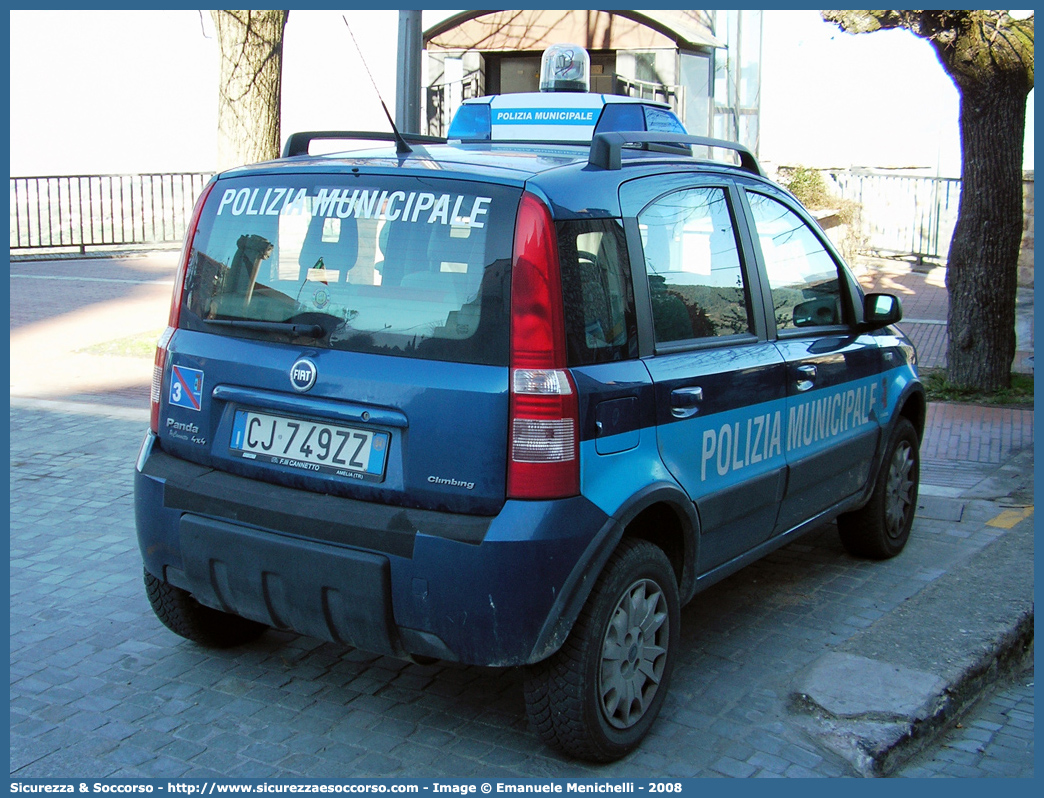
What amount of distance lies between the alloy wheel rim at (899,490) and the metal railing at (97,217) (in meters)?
14.9

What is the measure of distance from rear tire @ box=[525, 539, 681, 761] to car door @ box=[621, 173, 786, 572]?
335mm

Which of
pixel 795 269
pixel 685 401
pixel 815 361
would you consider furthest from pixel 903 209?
pixel 685 401

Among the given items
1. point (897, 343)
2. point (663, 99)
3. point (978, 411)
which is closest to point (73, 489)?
point (897, 343)

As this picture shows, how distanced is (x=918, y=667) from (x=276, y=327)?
2.56 metres

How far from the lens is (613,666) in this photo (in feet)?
10.9

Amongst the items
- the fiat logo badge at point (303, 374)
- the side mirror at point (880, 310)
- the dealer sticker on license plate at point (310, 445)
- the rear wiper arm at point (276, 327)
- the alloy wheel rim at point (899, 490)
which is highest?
the side mirror at point (880, 310)

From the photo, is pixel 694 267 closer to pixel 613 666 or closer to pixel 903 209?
pixel 613 666

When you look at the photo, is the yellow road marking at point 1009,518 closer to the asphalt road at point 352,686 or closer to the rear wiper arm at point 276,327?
the asphalt road at point 352,686

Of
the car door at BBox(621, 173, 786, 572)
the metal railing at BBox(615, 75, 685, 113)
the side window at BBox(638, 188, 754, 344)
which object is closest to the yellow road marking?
the car door at BBox(621, 173, 786, 572)

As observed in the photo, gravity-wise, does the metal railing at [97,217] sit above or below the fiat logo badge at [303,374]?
above

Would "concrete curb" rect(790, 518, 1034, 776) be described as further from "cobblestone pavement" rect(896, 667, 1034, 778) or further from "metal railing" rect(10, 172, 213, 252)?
"metal railing" rect(10, 172, 213, 252)

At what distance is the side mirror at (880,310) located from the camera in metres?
4.81

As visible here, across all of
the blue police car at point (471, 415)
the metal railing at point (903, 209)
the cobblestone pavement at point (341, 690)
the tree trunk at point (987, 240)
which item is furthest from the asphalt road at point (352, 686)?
the metal railing at point (903, 209)

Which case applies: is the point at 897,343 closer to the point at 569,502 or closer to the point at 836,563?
the point at 836,563
